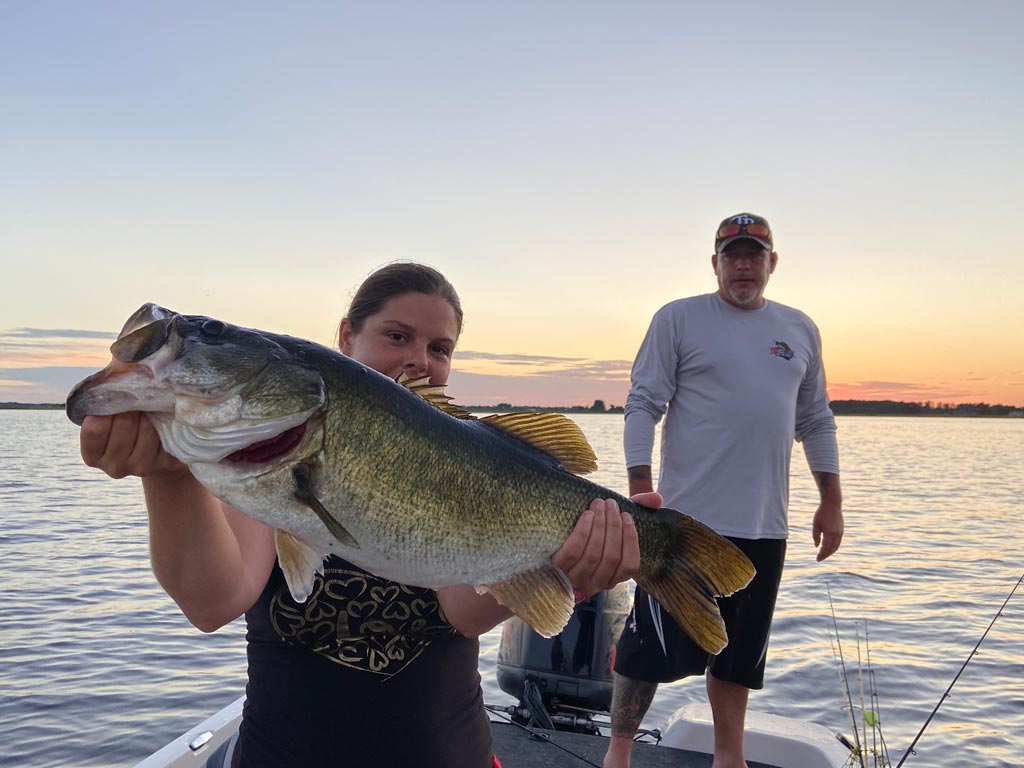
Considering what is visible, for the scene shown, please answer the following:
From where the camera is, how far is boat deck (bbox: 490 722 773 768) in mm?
4285

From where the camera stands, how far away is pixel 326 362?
1.83 meters

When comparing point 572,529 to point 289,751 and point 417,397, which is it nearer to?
point 417,397

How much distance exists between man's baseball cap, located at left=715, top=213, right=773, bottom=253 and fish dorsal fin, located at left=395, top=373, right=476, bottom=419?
10.6 feet

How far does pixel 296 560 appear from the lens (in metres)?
1.82

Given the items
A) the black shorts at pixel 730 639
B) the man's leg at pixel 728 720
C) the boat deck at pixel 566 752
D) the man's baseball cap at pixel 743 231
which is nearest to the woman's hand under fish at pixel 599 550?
the black shorts at pixel 730 639

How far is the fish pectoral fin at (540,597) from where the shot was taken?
6.96 ft

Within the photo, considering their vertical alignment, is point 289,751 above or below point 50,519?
above

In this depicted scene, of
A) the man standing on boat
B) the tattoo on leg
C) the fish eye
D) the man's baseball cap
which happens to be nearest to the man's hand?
the man standing on boat

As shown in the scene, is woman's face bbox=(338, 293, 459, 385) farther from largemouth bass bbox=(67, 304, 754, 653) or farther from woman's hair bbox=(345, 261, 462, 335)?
largemouth bass bbox=(67, 304, 754, 653)

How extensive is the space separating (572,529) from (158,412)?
112 centimetres

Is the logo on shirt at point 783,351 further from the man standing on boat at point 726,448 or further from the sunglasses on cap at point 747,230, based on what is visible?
the sunglasses on cap at point 747,230

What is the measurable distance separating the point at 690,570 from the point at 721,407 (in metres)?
2.31

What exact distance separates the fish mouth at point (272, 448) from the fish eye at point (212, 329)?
Result: 0.86 ft

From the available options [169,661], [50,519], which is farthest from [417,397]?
[50,519]
